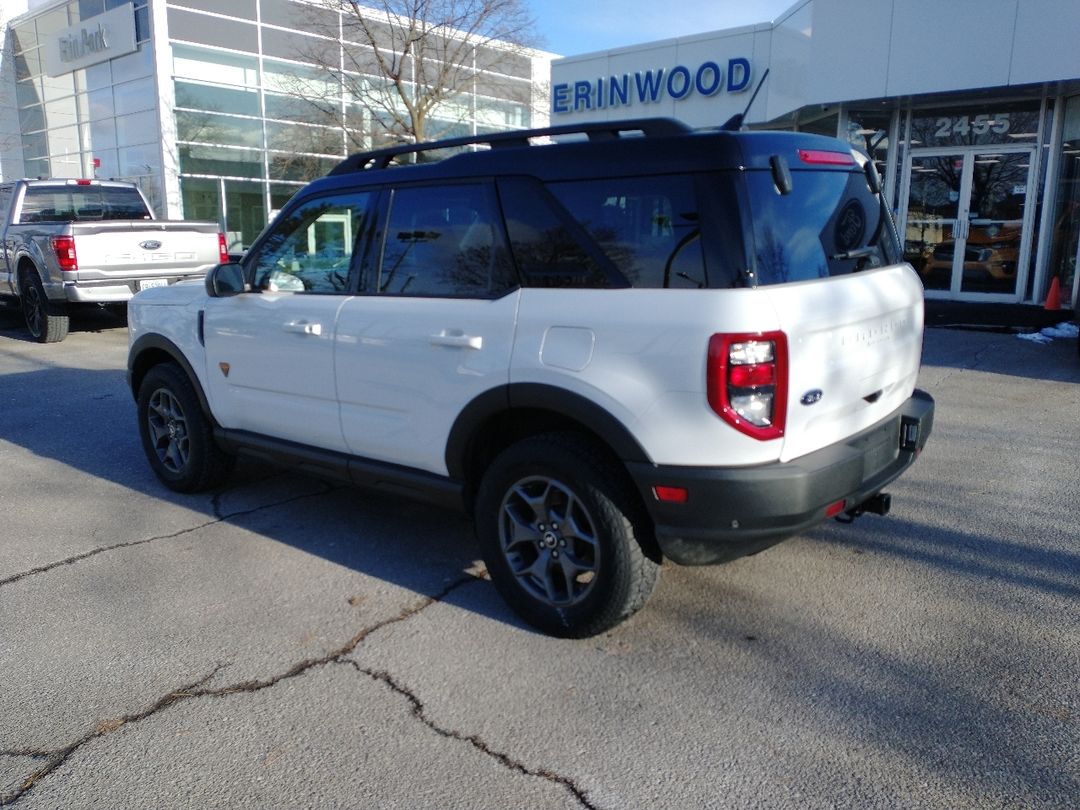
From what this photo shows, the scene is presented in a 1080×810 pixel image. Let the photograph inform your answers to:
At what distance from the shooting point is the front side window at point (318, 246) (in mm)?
4203

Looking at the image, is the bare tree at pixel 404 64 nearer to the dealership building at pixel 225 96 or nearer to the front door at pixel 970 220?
the dealership building at pixel 225 96

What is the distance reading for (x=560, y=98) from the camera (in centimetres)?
1853

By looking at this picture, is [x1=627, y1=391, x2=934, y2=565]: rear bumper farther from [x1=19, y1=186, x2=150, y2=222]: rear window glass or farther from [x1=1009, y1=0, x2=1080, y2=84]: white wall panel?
[x1=19, y1=186, x2=150, y2=222]: rear window glass

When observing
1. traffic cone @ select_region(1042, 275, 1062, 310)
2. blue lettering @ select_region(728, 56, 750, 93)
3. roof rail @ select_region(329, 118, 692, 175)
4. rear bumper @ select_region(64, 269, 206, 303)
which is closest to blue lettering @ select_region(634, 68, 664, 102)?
blue lettering @ select_region(728, 56, 750, 93)

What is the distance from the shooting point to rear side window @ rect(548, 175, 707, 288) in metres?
3.05

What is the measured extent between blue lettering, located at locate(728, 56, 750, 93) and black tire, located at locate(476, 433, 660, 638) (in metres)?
14.0

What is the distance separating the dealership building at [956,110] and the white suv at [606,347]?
10098mm

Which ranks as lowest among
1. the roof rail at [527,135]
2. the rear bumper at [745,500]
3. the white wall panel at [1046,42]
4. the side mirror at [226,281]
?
the rear bumper at [745,500]

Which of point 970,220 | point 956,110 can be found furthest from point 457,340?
point 956,110

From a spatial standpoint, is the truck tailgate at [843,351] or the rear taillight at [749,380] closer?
the rear taillight at [749,380]

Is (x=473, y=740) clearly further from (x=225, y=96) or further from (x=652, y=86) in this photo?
(x=225, y=96)

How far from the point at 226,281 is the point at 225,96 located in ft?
75.8

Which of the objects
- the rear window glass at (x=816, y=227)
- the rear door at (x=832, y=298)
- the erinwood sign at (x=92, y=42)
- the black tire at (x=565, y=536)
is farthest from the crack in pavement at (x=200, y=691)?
the erinwood sign at (x=92, y=42)

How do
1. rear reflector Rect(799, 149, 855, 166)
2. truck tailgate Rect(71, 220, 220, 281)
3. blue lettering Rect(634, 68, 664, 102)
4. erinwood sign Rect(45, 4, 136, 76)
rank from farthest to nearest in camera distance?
erinwood sign Rect(45, 4, 136, 76) → blue lettering Rect(634, 68, 664, 102) → truck tailgate Rect(71, 220, 220, 281) → rear reflector Rect(799, 149, 855, 166)
